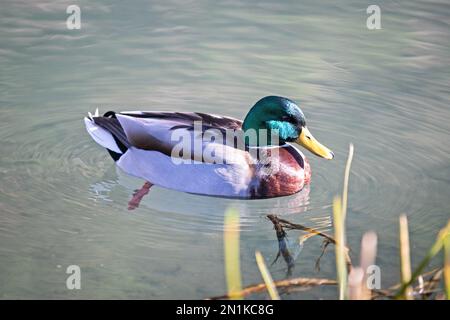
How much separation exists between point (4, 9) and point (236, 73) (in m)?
3.16

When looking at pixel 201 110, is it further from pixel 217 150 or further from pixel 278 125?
pixel 217 150

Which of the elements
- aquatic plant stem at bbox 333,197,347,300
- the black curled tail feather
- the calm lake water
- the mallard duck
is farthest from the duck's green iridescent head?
aquatic plant stem at bbox 333,197,347,300

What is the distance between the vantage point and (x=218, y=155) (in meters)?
7.38

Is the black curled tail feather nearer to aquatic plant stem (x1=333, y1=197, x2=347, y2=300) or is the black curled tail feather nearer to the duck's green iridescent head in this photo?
the duck's green iridescent head

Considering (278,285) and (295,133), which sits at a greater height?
(295,133)

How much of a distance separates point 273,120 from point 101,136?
5.05ft

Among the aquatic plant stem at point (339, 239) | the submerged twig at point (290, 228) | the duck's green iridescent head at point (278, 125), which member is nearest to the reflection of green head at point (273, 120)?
the duck's green iridescent head at point (278, 125)

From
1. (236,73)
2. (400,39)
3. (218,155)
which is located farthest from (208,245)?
(400,39)

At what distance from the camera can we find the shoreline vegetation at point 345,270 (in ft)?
13.8

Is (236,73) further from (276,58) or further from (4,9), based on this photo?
(4,9)

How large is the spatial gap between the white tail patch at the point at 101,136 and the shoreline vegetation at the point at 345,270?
54.8 inches

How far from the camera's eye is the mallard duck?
744cm

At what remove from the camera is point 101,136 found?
26.1 feet

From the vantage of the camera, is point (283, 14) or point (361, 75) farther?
point (283, 14)
